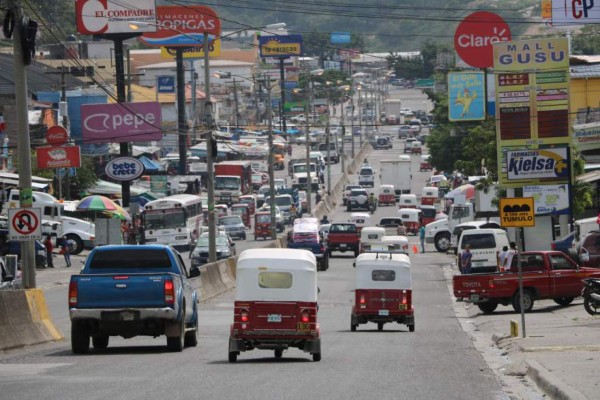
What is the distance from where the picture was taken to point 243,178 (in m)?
110

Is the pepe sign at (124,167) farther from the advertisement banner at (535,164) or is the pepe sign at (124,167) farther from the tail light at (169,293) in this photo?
the tail light at (169,293)

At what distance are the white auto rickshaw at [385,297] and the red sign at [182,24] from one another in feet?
242

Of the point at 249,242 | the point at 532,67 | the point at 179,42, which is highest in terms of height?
the point at 179,42

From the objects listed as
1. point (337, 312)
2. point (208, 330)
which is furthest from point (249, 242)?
point (208, 330)

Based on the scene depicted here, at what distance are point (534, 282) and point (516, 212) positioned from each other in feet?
30.2

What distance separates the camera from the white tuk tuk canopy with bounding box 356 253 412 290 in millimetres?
32500

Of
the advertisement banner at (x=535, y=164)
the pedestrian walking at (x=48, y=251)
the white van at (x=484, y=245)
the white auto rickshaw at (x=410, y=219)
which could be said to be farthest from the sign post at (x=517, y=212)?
the white auto rickshaw at (x=410, y=219)

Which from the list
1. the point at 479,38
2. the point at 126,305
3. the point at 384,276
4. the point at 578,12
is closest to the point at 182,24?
the point at 578,12

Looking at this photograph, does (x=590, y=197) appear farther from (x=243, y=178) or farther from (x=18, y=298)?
(x=243, y=178)

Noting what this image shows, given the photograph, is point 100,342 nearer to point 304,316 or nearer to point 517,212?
point 304,316

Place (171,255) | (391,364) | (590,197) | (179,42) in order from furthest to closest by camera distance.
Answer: (179,42)
(590,197)
(171,255)
(391,364)

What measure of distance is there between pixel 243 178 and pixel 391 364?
89903mm

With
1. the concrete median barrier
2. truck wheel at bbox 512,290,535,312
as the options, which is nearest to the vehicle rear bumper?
the concrete median barrier

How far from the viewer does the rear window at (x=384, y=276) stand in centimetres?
3266
